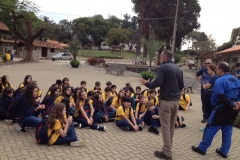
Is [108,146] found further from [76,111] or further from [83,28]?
[83,28]

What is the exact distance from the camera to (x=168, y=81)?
410cm

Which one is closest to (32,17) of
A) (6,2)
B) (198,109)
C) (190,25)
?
(6,2)

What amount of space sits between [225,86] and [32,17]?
30.3m

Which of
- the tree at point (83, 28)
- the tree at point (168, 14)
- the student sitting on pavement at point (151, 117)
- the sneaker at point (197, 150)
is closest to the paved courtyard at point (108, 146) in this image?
the sneaker at point (197, 150)

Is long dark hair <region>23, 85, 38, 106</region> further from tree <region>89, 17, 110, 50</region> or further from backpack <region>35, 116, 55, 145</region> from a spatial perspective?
tree <region>89, 17, 110, 50</region>

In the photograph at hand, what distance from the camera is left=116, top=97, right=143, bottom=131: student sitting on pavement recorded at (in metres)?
5.78

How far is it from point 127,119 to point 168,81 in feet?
6.59

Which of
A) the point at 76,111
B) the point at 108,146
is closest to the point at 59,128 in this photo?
the point at 108,146

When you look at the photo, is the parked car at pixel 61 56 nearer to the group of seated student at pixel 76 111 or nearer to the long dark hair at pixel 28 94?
the group of seated student at pixel 76 111

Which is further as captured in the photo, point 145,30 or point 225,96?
point 145,30

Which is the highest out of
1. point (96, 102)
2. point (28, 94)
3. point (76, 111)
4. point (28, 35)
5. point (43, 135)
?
point (28, 35)

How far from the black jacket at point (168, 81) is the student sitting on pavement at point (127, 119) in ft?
5.92

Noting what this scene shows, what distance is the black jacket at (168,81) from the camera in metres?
4.07

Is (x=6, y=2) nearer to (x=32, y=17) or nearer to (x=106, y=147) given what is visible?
(x=32, y=17)
